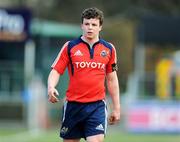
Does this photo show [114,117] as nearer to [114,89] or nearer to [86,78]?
[114,89]

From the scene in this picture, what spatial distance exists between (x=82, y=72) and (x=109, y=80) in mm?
504

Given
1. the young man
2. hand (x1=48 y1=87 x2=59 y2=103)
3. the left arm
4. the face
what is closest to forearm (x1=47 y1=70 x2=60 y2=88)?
the young man

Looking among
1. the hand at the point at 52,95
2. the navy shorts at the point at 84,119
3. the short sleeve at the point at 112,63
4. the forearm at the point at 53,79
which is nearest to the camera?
the hand at the point at 52,95

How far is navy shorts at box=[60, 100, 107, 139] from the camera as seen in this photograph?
1102 cm

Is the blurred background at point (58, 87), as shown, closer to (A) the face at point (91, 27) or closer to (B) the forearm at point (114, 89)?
(B) the forearm at point (114, 89)

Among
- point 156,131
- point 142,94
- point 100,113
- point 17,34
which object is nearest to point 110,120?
point 100,113

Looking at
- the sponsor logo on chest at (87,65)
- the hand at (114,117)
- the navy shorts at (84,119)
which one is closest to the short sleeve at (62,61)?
the sponsor logo on chest at (87,65)

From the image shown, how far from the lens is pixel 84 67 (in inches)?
430

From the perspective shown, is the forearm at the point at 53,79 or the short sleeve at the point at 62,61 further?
the short sleeve at the point at 62,61

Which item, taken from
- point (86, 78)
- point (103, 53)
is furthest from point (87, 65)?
point (103, 53)

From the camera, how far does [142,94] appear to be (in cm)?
3078

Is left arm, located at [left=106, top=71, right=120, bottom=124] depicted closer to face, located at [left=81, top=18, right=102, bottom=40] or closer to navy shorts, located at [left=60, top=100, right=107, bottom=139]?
navy shorts, located at [left=60, top=100, right=107, bottom=139]

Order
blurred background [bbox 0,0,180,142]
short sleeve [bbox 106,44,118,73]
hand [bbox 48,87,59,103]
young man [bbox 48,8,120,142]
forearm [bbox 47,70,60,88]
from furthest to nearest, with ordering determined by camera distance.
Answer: blurred background [bbox 0,0,180,142], short sleeve [bbox 106,44,118,73], young man [bbox 48,8,120,142], forearm [bbox 47,70,60,88], hand [bbox 48,87,59,103]

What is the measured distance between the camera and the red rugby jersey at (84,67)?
35.9 feet
